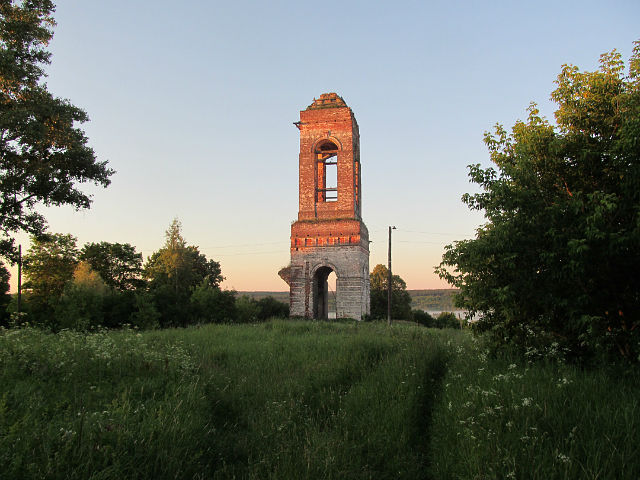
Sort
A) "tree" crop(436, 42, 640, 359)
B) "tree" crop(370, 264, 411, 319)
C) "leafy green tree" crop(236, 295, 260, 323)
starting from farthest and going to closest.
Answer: "tree" crop(370, 264, 411, 319) → "leafy green tree" crop(236, 295, 260, 323) → "tree" crop(436, 42, 640, 359)

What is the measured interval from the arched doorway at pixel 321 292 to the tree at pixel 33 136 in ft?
49.4

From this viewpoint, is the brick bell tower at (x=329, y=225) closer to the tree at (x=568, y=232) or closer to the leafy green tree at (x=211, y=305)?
the leafy green tree at (x=211, y=305)

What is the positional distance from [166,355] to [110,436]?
3.74 metres

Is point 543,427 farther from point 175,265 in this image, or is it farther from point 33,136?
point 175,265

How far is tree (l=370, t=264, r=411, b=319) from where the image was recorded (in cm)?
4120

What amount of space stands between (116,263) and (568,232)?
1542 inches

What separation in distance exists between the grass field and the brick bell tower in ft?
53.4

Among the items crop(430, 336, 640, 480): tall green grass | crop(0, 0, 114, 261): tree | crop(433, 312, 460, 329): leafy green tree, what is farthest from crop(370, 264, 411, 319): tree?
crop(430, 336, 640, 480): tall green grass

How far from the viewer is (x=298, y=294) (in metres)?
24.6

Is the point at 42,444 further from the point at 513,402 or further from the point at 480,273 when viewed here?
the point at 480,273

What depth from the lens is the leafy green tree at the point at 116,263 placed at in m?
36.4

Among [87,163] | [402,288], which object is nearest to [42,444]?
[87,163]

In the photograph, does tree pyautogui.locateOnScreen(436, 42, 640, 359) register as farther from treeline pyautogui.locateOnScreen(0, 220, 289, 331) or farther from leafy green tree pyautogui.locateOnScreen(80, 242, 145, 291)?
leafy green tree pyautogui.locateOnScreen(80, 242, 145, 291)

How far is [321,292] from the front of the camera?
2767cm
